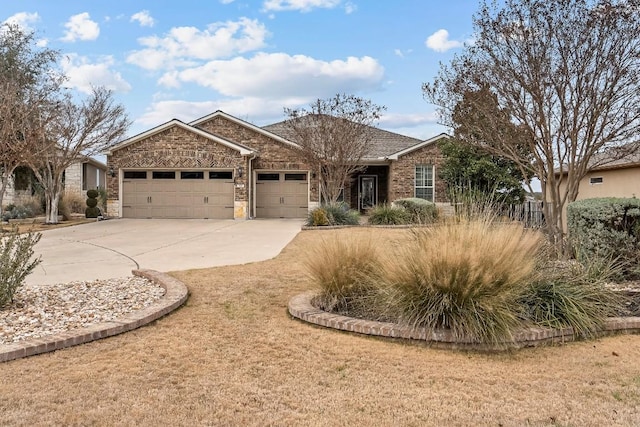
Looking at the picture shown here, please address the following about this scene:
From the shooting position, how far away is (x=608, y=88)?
7.25 meters

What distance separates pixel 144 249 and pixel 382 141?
1685 centimetres

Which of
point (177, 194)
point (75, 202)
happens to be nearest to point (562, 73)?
point (177, 194)

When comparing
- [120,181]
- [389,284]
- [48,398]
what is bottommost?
[48,398]

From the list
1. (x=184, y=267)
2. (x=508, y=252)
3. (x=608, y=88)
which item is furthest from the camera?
(x=184, y=267)

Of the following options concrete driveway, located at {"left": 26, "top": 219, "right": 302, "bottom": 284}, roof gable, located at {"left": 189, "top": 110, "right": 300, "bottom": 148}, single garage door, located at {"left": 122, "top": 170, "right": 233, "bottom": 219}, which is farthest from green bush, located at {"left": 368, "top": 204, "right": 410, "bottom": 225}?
single garage door, located at {"left": 122, "top": 170, "right": 233, "bottom": 219}

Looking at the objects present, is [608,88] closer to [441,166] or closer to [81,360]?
[81,360]

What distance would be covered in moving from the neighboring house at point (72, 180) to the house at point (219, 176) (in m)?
2.26

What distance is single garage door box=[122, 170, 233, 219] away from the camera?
2083cm

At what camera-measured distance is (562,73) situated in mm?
7406

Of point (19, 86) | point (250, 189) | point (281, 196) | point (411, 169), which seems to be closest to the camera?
point (19, 86)

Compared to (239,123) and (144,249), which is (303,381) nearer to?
(144,249)

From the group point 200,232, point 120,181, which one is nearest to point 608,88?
point 200,232

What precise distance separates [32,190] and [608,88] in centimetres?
2651

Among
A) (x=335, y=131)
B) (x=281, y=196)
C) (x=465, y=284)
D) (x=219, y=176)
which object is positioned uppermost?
(x=335, y=131)
